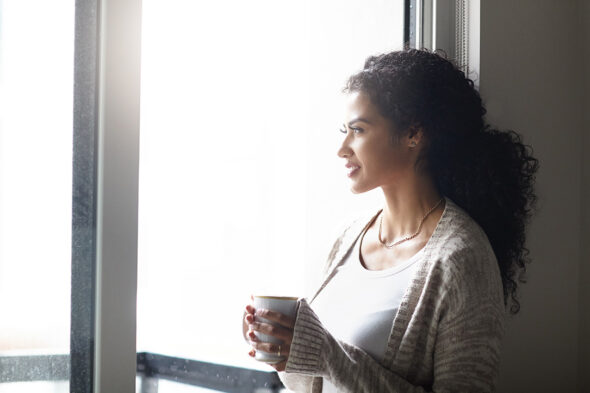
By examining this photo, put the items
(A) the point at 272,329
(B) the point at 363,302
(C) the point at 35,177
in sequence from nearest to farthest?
(C) the point at 35,177
(A) the point at 272,329
(B) the point at 363,302

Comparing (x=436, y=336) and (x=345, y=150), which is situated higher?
(x=345, y=150)

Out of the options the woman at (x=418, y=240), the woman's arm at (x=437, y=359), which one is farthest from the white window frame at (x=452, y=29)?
the woman's arm at (x=437, y=359)

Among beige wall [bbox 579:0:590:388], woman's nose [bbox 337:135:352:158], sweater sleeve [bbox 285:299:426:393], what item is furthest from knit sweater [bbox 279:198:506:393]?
beige wall [bbox 579:0:590:388]

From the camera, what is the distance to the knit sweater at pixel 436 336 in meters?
1.01

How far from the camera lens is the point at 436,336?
1057mm

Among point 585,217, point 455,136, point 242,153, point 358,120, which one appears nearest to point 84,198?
point 358,120

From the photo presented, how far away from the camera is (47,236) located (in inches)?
35.3

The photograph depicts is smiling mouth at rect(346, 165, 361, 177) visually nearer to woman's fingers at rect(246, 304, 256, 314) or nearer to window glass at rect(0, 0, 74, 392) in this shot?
woman's fingers at rect(246, 304, 256, 314)

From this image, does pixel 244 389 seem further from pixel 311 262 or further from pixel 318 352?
pixel 318 352

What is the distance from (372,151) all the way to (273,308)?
0.42 metres

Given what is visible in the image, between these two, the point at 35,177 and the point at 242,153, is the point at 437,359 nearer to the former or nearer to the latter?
the point at 35,177

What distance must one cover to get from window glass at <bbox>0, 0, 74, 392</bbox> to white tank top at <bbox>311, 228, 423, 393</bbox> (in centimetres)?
54

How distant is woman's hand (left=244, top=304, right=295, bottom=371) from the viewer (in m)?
0.99

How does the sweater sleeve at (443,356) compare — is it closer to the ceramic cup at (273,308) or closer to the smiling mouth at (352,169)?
the ceramic cup at (273,308)
